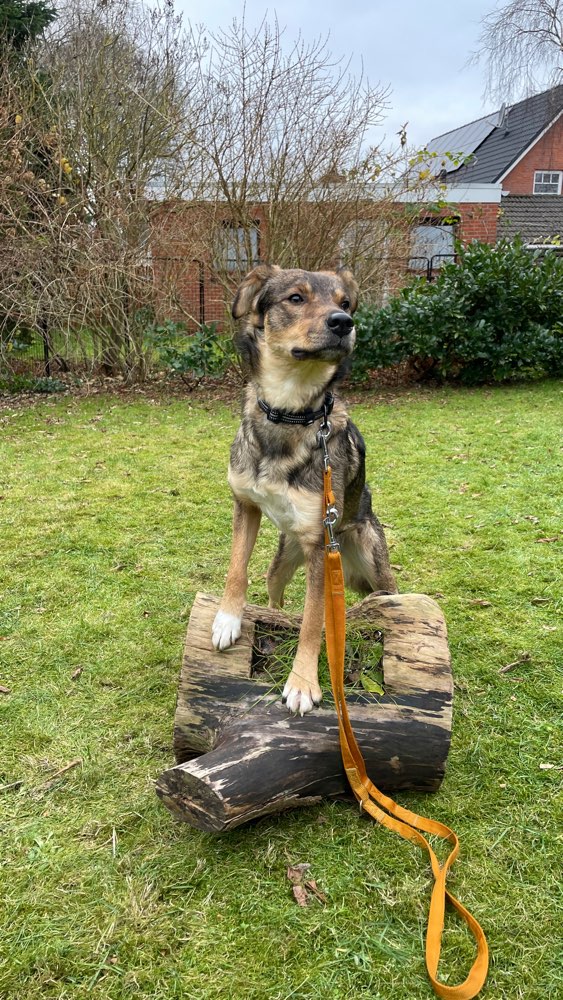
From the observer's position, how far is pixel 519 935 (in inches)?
85.5

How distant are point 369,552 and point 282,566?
0.50 meters

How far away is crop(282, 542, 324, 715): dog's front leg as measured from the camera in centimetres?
272

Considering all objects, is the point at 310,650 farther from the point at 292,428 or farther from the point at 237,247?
the point at 237,247

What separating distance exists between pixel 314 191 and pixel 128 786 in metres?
12.0

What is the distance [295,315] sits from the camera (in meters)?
3.02

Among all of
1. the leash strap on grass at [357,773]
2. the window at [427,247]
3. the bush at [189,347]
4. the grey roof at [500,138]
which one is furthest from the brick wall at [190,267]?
the grey roof at [500,138]

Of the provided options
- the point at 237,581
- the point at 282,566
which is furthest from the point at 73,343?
the point at 237,581

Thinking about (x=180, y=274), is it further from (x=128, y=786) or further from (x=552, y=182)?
(x=552, y=182)

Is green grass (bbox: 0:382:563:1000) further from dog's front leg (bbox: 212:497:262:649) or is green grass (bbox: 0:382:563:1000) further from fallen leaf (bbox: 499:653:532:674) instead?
dog's front leg (bbox: 212:497:262:649)

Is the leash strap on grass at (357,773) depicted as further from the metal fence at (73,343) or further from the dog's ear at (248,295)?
the metal fence at (73,343)

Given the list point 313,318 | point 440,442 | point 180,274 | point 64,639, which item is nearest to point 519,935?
point 313,318

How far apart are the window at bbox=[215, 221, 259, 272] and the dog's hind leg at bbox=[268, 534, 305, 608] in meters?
9.96

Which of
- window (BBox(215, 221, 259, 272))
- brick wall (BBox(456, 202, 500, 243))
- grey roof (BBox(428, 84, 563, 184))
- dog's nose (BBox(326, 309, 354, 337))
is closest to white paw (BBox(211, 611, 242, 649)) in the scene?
dog's nose (BBox(326, 309, 354, 337))

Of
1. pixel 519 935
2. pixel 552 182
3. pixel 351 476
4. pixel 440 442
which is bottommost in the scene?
pixel 519 935
